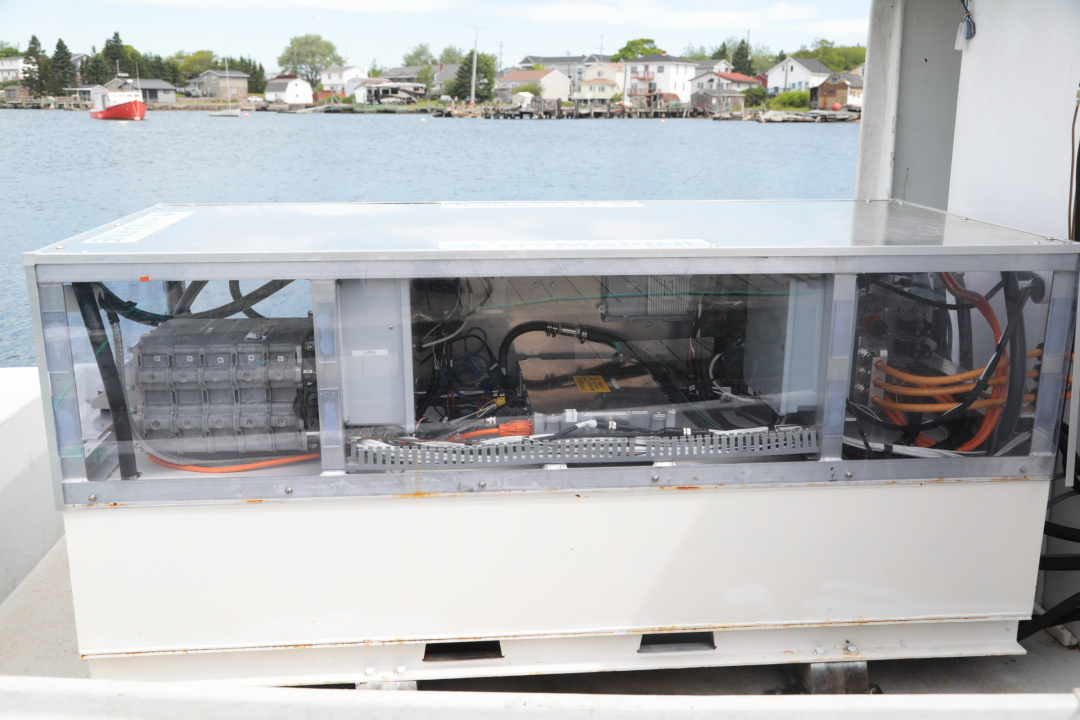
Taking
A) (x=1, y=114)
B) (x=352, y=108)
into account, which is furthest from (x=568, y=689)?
(x=352, y=108)

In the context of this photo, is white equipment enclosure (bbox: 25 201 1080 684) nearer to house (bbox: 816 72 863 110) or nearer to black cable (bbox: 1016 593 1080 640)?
black cable (bbox: 1016 593 1080 640)

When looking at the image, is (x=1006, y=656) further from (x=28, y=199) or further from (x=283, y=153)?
(x=283, y=153)

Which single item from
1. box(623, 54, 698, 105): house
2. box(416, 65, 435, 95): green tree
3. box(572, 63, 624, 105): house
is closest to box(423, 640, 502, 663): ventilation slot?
box(416, 65, 435, 95): green tree

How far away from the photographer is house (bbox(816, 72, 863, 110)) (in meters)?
52.3

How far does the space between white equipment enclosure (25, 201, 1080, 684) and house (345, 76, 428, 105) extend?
2253 inches

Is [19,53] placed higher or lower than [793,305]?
higher

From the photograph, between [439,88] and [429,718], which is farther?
[439,88]

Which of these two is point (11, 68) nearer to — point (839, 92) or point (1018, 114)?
point (839, 92)

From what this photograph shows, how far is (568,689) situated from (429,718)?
94cm

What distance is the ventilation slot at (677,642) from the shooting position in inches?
82.0

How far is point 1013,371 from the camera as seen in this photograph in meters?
2.00

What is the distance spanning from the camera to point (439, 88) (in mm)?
57656

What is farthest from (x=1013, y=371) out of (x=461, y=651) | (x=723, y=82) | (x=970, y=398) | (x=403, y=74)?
(x=403, y=74)

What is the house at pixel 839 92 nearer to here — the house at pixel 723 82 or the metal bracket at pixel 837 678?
the house at pixel 723 82
